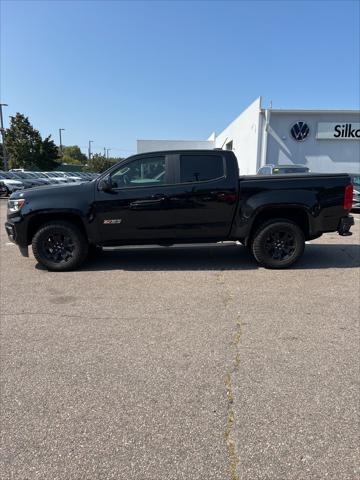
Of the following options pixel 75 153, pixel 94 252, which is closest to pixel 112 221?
pixel 94 252

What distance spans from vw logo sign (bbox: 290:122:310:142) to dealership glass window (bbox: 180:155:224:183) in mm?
19081

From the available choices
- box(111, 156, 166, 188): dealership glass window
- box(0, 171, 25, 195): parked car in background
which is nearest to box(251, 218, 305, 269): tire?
box(111, 156, 166, 188): dealership glass window

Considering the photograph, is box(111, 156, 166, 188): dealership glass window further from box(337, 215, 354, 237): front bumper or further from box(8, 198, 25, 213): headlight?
box(337, 215, 354, 237): front bumper

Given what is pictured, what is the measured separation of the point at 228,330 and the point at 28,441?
211 cm

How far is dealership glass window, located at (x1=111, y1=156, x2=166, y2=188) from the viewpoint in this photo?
5.95 m

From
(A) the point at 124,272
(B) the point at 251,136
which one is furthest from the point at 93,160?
(A) the point at 124,272

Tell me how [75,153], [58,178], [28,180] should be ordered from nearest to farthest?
[28,180], [58,178], [75,153]

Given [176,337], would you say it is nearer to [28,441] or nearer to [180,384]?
[180,384]

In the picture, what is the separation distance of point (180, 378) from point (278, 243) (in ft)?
12.2

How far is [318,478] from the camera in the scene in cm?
204

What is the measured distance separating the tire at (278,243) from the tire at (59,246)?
2.85 metres

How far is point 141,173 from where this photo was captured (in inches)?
235

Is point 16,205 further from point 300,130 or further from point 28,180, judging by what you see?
point 300,130

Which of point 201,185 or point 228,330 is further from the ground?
point 201,185
